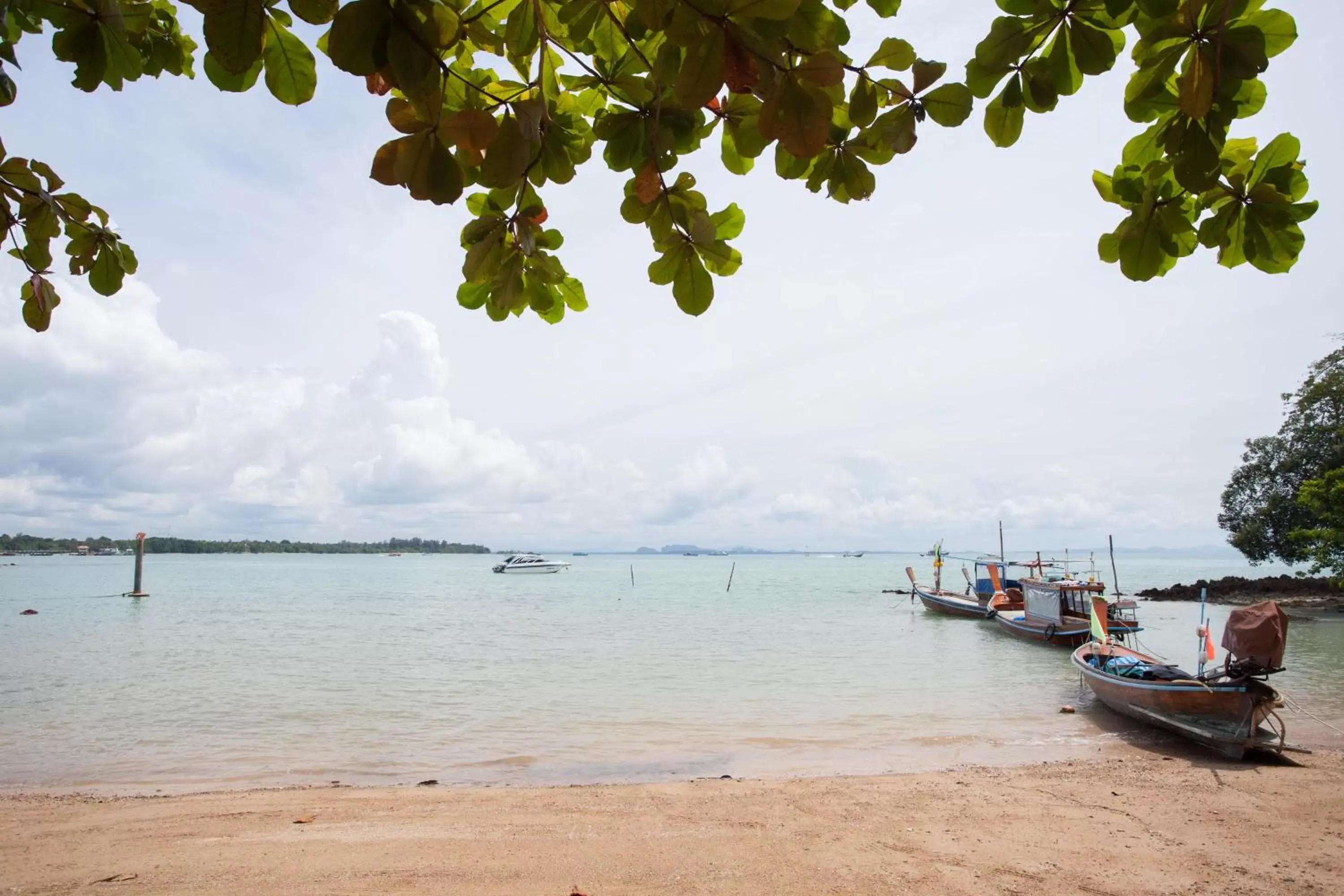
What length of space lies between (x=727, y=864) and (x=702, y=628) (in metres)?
22.0

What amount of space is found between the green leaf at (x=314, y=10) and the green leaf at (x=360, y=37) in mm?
220

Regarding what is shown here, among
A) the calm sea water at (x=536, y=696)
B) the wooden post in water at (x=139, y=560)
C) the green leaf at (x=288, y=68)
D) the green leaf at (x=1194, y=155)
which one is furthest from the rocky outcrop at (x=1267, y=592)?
the wooden post in water at (x=139, y=560)

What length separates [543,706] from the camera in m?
13.0

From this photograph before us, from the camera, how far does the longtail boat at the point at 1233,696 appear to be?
8.71 metres

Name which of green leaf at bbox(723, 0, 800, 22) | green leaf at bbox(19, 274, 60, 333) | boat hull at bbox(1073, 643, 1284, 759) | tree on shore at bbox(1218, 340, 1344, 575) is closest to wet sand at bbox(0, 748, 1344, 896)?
boat hull at bbox(1073, 643, 1284, 759)

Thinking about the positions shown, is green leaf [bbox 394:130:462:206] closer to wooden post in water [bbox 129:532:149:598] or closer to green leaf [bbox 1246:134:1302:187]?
green leaf [bbox 1246:134:1302:187]

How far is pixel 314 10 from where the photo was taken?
3.54ft

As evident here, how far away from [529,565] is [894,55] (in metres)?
70.7

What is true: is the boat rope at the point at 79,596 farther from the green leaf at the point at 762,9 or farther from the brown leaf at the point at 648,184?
the green leaf at the point at 762,9

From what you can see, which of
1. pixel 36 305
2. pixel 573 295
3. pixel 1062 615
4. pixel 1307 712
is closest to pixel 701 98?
pixel 573 295

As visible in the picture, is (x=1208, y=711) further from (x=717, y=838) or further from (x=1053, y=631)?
(x=1053, y=631)

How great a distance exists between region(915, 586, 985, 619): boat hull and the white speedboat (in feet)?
139

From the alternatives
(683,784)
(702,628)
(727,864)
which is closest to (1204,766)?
(683,784)

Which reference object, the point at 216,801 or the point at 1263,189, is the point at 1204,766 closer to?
the point at 1263,189
